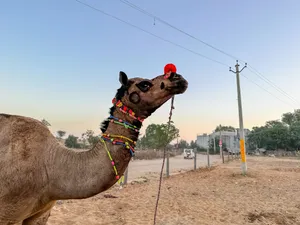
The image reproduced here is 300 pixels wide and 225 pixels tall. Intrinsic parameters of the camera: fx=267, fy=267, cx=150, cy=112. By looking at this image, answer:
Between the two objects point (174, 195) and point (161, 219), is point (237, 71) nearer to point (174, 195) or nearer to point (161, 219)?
point (174, 195)

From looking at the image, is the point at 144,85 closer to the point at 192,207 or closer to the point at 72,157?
the point at 72,157

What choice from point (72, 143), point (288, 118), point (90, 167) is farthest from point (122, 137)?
point (288, 118)

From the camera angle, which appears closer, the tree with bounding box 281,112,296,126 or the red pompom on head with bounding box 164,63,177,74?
the red pompom on head with bounding box 164,63,177,74

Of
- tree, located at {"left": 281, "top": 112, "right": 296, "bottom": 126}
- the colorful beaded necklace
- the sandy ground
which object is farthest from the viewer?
tree, located at {"left": 281, "top": 112, "right": 296, "bottom": 126}

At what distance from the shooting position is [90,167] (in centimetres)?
252

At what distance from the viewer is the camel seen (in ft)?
8.06

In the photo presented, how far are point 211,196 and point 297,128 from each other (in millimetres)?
52761

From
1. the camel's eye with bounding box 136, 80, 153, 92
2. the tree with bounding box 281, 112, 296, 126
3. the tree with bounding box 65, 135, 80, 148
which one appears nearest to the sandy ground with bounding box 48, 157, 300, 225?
the camel's eye with bounding box 136, 80, 153, 92

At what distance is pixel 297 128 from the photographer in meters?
54.5

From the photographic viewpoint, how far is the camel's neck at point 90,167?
2457 mm

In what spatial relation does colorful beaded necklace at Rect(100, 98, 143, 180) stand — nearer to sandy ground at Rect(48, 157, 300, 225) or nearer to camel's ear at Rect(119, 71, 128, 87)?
camel's ear at Rect(119, 71, 128, 87)

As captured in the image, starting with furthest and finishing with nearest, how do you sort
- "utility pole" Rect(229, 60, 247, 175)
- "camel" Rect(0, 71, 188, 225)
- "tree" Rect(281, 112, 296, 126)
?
"tree" Rect(281, 112, 296, 126), "utility pole" Rect(229, 60, 247, 175), "camel" Rect(0, 71, 188, 225)

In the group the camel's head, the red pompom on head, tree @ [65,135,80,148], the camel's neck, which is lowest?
the camel's neck

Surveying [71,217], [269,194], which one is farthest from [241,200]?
[71,217]
